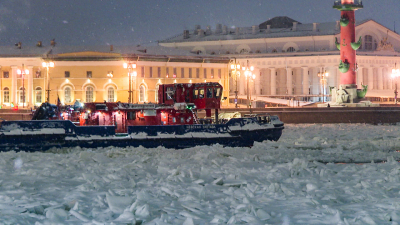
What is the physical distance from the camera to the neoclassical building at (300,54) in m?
79.6

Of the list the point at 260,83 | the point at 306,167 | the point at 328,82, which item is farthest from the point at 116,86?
the point at 306,167

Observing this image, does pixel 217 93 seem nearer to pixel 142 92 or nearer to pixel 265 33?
pixel 142 92

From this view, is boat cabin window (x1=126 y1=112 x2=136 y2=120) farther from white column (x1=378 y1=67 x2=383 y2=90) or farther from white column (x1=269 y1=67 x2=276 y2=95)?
white column (x1=378 y1=67 x2=383 y2=90)

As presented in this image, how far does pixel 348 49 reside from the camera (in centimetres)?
4966

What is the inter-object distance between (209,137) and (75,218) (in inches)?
535

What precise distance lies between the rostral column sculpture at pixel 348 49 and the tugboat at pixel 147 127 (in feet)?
86.0

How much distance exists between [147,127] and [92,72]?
35.4 meters

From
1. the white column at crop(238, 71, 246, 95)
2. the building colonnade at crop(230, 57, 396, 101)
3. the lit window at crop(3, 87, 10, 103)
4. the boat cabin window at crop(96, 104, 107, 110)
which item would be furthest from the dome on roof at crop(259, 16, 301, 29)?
the boat cabin window at crop(96, 104, 107, 110)

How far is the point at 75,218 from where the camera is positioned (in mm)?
11117

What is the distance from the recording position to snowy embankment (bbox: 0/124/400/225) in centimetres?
1117

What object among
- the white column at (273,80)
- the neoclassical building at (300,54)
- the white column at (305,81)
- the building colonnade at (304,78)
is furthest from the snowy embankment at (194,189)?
the white column at (273,80)

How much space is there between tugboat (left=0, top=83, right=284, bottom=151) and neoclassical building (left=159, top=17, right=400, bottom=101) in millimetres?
51333

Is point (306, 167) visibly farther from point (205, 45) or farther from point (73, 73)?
point (205, 45)

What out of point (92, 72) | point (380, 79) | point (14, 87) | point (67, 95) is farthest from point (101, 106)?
point (380, 79)
